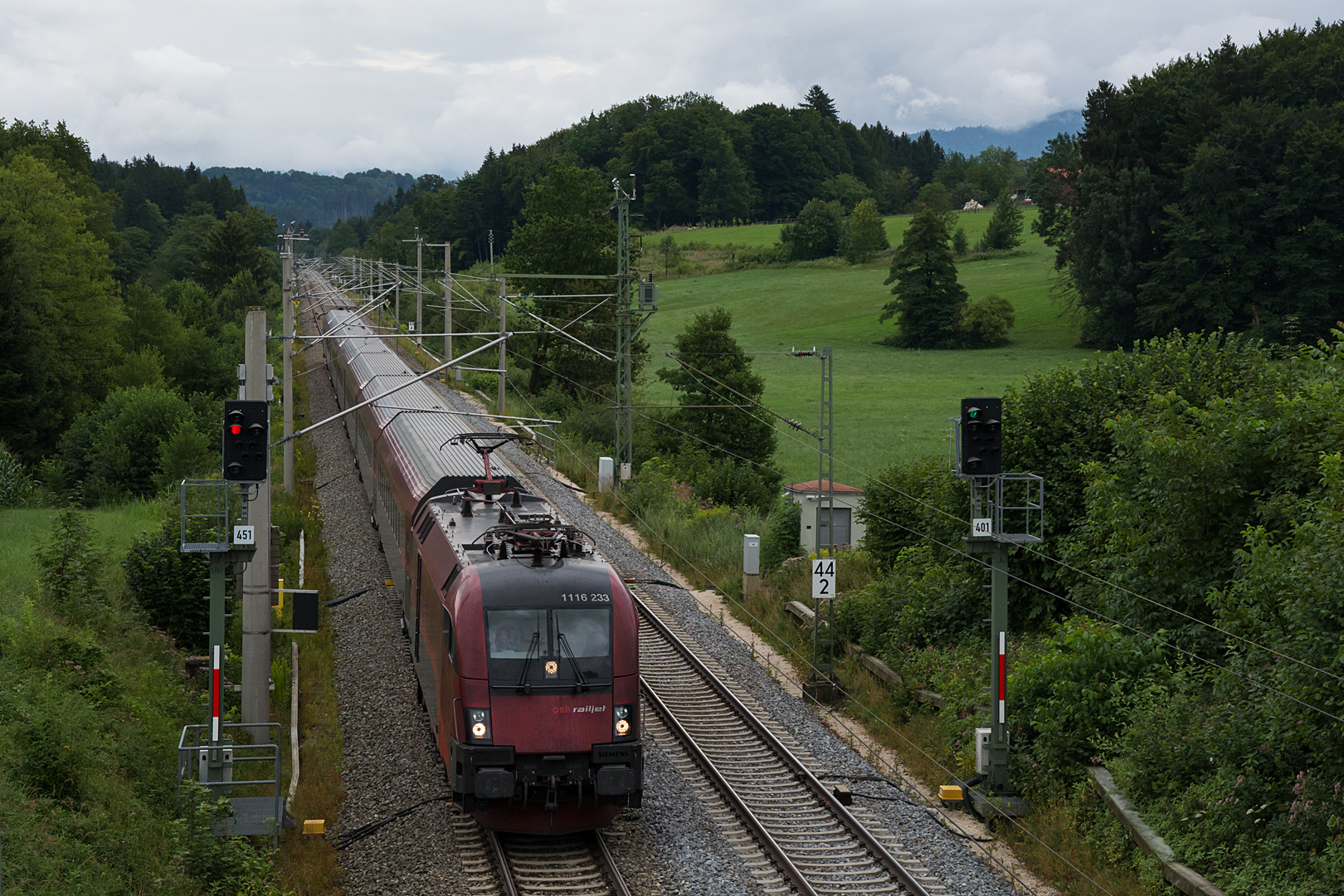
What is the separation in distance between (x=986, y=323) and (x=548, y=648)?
75.4 metres

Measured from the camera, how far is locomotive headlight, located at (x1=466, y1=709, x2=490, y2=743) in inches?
475

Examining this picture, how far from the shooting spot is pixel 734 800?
1451 centimetres

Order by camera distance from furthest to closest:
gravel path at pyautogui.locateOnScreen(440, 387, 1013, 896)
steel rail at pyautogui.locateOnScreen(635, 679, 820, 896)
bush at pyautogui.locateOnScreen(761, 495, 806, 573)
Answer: bush at pyautogui.locateOnScreen(761, 495, 806, 573), gravel path at pyautogui.locateOnScreen(440, 387, 1013, 896), steel rail at pyautogui.locateOnScreen(635, 679, 820, 896)

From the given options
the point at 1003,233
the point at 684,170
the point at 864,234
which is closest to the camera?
the point at 1003,233

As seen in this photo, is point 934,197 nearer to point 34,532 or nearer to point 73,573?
point 34,532

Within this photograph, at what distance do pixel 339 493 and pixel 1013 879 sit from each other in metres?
25.8

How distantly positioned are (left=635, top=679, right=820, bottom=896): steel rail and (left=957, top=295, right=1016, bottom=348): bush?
69.0m

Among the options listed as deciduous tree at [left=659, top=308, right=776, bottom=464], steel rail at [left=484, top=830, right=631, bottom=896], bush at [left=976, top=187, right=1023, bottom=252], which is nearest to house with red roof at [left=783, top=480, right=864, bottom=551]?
deciduous tree at [left=659, top=308, right=776, bottom=464]

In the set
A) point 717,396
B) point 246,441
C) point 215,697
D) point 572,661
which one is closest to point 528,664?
point 572,661

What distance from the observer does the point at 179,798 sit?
1348 cm

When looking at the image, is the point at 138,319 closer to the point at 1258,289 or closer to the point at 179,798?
the point at 179,798

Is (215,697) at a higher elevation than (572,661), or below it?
below

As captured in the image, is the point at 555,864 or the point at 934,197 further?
the point at 934,197

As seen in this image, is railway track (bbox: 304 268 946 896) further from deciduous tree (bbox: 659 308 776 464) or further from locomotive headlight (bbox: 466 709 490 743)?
deciduous tree (bbox: 659 308 776 464)
